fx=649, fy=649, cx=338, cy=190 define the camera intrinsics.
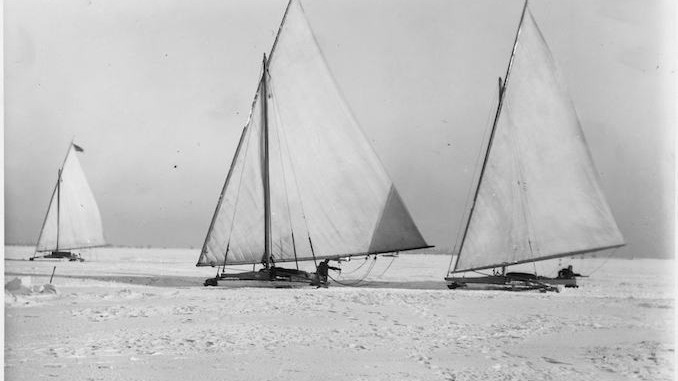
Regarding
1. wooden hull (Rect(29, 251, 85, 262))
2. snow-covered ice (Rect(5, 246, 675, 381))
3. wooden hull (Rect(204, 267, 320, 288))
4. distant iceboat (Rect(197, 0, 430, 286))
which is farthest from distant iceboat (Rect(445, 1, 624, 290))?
wooden hull (Rect(29, 251, 85, 262))

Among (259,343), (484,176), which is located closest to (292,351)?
(259,343)

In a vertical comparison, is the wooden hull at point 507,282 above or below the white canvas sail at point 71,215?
below

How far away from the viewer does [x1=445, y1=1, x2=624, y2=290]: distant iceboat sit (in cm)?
1677

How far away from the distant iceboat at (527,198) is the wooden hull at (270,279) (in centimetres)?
401

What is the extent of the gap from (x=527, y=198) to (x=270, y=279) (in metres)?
7.07

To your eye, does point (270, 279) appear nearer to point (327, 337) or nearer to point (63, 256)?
point (327, 337)

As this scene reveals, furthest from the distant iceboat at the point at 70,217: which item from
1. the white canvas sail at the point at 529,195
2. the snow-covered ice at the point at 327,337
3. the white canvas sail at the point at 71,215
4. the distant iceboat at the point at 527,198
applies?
the white canvas sail at the point at 529,195

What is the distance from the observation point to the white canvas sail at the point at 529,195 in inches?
659

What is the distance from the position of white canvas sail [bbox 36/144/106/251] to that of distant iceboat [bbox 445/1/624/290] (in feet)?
31.6

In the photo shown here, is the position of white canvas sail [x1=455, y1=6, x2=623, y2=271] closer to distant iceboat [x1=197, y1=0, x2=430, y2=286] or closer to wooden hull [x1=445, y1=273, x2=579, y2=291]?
wooden hull [x1=445, y1=273, x2=579, y2=291]

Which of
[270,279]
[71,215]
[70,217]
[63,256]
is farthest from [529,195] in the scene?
[63,256]

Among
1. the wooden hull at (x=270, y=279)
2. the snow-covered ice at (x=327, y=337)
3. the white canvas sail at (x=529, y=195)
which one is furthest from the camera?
the white canvas sail at (x=529, y=195)

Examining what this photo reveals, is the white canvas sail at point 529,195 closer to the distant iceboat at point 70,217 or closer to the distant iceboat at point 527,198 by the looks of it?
the distant iceboat at point 527,198

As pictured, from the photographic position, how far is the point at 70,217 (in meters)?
21.7
